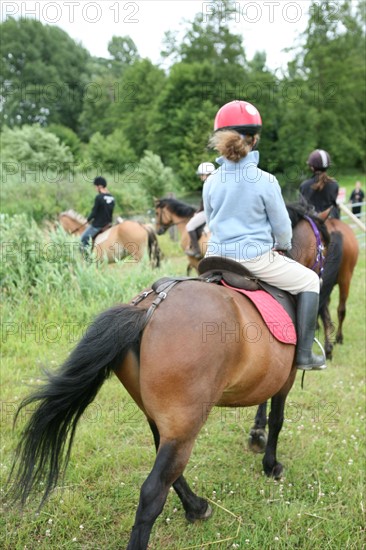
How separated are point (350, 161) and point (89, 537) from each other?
38.4 metres

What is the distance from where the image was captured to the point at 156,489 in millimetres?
2025

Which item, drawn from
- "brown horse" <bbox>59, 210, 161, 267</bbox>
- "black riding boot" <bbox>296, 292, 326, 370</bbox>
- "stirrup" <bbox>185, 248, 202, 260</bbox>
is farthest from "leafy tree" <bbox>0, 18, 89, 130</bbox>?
"black riding boot" <bbox>296, 292, 326, 370</bbox>

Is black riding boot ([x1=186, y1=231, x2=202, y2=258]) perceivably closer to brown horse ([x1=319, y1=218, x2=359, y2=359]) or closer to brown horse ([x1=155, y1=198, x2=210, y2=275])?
brown horse ([x1=155, y1=198, x2=210, y2=275])

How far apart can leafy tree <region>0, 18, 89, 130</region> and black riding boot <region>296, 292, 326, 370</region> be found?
49.3 metres

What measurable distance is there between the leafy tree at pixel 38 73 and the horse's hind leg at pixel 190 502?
163 feet

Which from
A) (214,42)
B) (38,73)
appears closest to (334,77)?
(214,42)

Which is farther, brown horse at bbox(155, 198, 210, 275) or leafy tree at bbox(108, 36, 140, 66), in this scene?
leafy tree at bbox(108, 36, 140, 66)

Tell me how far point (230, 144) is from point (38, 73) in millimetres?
54233

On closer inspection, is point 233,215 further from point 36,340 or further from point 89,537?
point 36,340

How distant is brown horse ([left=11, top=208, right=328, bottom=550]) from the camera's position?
2.08m

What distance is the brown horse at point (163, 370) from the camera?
2.08 m

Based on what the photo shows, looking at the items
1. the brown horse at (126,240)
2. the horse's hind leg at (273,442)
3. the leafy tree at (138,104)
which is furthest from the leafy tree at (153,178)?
the horse's hind leg at (273,442)

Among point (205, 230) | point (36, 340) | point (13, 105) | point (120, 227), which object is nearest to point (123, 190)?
point (120, 227)

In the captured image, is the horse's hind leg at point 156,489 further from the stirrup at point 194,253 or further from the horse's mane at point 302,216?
the stirrup at point 194,253
